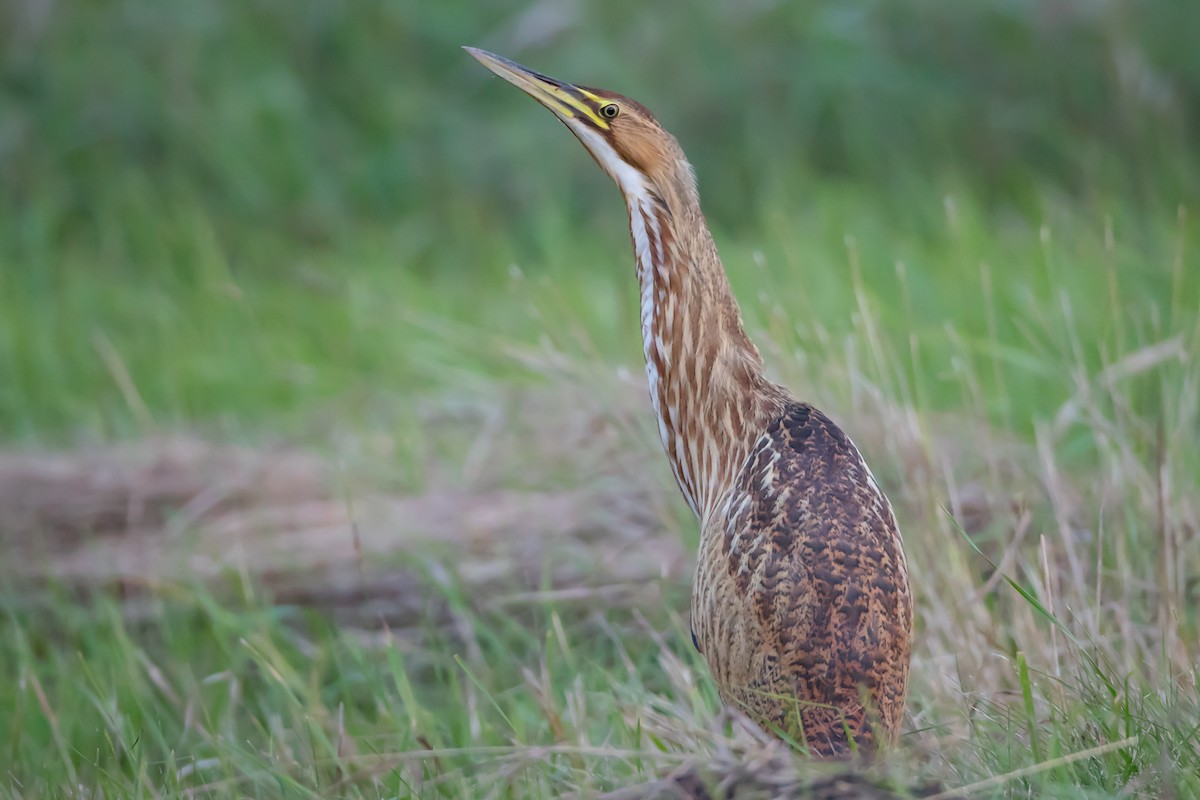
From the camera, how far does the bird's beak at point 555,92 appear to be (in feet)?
8.10

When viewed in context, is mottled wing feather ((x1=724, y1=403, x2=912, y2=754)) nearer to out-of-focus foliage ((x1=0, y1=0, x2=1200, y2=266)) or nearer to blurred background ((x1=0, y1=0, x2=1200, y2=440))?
blurred background ((x1=0, y1=0, x2=1200, y2=440))

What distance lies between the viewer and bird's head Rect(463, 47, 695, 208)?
241 centimetres

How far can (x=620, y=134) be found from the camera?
2418 millimetres

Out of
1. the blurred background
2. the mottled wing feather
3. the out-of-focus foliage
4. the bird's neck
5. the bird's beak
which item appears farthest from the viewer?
the out-of-focus foliage

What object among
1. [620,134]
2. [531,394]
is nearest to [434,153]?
[531,394]

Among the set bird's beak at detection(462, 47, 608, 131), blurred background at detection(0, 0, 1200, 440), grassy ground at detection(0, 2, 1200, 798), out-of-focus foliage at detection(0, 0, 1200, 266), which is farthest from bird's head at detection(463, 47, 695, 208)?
out-of-focus foliage at detection(0, 0, 1200, 266)

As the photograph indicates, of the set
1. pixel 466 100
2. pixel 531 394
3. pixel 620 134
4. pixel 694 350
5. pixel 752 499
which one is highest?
pixel 466 100

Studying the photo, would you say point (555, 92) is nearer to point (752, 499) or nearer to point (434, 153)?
point (752, 499)

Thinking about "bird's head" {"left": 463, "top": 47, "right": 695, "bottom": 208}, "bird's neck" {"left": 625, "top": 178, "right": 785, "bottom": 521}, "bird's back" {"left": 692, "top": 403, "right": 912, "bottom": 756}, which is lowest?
"bird's back" {"left": 692, "top": 403, "right": 912, "bottom": 756}

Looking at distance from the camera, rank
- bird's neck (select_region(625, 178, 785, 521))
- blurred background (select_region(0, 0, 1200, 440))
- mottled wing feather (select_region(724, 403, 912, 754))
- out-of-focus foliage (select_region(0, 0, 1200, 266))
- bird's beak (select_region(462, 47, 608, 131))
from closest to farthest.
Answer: mottled wing feather (select_region(724, 403, 912, 754)) < bird's neck (select_region(625, 178, 785, 521)) < bird's beak (select_region(462, 47, 608, 131)) < blurred background (select_region(0, 0, 1200, 440)) < out-of-focus foliage (select_region(0, 0, 1200, 266))

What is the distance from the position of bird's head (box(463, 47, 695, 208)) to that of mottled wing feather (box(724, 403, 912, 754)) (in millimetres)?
579

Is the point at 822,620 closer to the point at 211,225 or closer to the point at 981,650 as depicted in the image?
the point at 981,650

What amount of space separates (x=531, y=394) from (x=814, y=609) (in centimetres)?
233

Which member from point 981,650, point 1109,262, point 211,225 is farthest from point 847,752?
point 211,225
